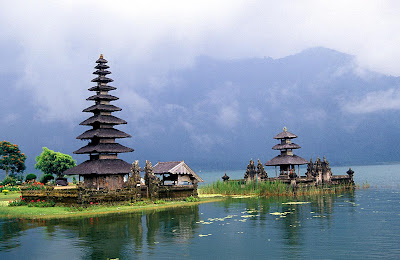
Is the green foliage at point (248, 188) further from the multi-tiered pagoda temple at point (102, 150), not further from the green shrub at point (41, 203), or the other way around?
the green shrub at point (41, 203)

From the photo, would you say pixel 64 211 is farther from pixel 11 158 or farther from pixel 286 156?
pixel 11 158

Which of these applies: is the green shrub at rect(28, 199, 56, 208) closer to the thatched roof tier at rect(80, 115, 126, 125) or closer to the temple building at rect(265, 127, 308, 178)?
the thatched roof tier at rect(80, 115, 126, 125)

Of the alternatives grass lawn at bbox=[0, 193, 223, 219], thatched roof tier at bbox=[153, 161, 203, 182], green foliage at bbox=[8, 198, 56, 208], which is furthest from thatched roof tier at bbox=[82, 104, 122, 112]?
grass lawn at bbox=[0, 193, 223, 219]

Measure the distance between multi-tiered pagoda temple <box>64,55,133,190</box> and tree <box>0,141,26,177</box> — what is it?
32.7 meters

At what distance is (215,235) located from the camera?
986 inches

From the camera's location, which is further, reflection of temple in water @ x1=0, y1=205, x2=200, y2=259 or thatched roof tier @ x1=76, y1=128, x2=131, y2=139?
thatched roof tier @ x1=76, y1=128, x2=131, y2=139

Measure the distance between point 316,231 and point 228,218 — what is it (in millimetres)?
8304

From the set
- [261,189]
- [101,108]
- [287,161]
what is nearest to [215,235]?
[101,108]

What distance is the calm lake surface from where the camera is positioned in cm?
2016

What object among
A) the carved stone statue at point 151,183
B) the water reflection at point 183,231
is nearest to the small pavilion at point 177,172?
the carved stone statue at point 151,183

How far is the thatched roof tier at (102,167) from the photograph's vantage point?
44344 mm

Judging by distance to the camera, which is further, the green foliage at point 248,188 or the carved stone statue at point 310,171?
the carved stone statue at point 310,171

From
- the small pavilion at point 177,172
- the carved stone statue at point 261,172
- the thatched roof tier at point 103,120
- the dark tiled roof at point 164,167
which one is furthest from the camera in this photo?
the carved stone statue at point 261,172

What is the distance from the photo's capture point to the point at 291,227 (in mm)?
27406
